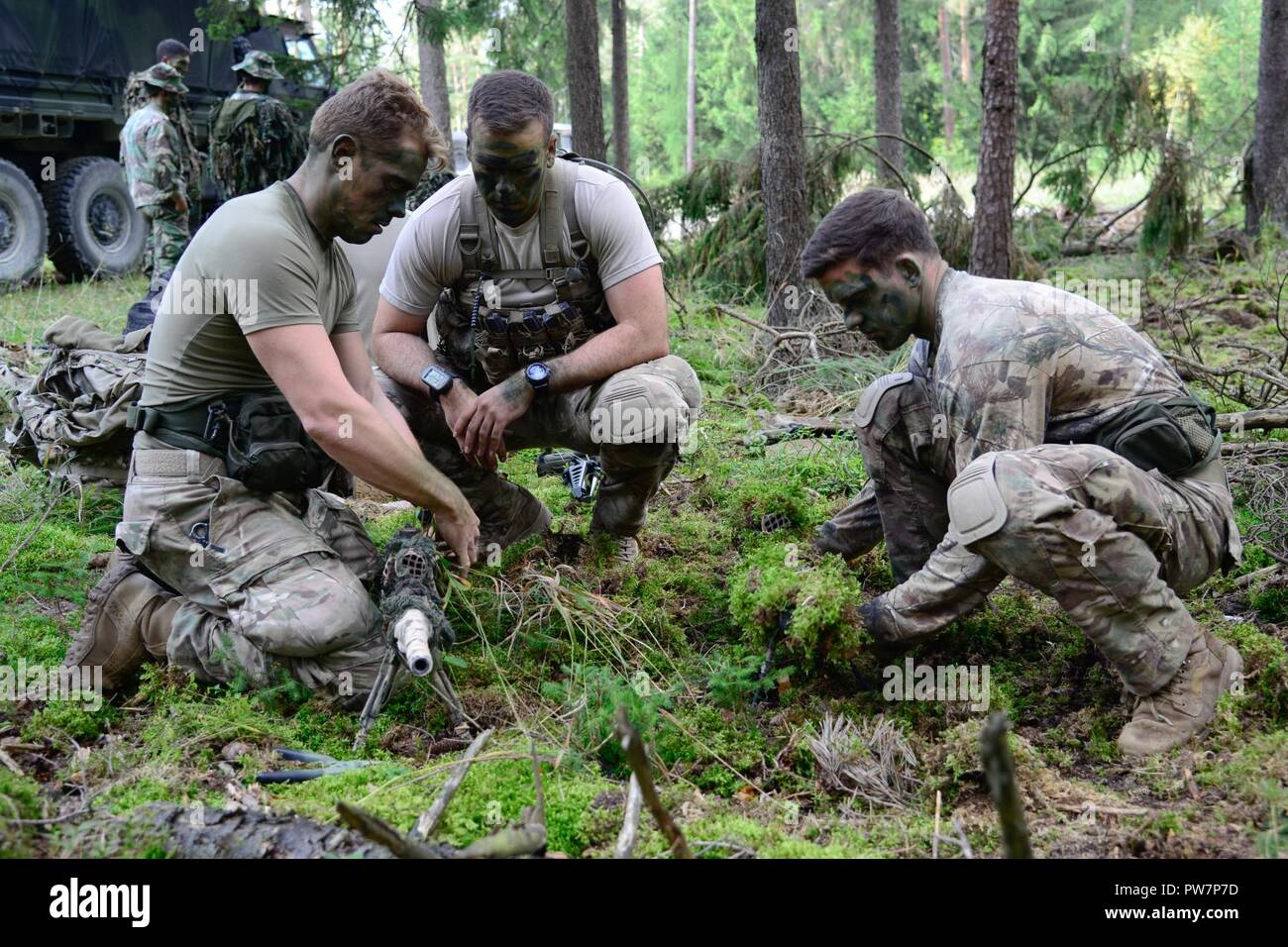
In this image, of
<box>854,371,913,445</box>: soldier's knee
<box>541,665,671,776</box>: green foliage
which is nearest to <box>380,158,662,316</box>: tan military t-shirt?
<box>854,371,913,445</box>: soldier's knee

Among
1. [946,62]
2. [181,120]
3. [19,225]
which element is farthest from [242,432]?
[946,62]

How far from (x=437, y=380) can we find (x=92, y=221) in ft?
31.0

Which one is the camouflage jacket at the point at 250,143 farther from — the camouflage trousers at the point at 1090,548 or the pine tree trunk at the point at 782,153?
the camouflage trousers at the point at 1090,548

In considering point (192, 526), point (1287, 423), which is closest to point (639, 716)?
point (192, 526)

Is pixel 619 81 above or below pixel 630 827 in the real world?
above

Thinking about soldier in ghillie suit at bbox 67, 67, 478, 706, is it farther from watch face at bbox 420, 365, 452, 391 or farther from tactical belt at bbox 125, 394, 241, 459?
watch face at bbox 420, 365, 452, 391

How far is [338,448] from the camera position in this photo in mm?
3051

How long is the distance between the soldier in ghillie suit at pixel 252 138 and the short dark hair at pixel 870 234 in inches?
230

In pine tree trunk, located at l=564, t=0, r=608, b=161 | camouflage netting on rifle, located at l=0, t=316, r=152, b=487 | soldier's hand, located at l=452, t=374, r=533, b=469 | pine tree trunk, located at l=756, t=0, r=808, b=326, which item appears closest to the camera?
soldier's hand, located at l=452, t=374, r=533, b=469

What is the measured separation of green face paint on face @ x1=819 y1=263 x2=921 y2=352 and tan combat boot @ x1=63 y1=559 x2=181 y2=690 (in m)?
2.23

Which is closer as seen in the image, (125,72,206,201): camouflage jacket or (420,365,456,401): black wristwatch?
(420,365,456,401): black wristwatch

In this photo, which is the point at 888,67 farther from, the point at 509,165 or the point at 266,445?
the point at 266,445

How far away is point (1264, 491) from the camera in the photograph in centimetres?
402

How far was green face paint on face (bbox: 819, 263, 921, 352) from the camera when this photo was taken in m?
3.16
